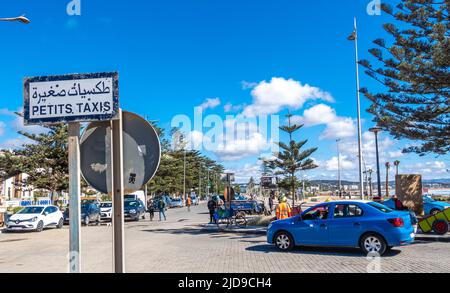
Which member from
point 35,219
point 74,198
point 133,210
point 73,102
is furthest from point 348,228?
point 133,210

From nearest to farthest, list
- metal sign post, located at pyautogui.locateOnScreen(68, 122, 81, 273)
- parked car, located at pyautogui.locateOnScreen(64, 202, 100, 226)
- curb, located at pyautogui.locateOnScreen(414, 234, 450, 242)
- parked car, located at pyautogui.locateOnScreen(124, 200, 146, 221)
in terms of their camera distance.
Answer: metal sign post, located at pyautogui.locateOnScreen(68, 122, 81, 273) < curb, located at pyautogui.locateOnScreen(414, 234, 450, 242) < parked car, located at pyautogui.locateOnScreen(64, 202, 100, 226) < parked car, located at pyautogui.locateOnScreen(124, 200, 146, 221)

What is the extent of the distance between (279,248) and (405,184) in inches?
623

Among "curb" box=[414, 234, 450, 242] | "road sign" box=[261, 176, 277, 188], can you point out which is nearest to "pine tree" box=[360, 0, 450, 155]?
"curb" box=[414, 234, 450, 242]

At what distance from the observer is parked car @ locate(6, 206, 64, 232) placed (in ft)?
74.7

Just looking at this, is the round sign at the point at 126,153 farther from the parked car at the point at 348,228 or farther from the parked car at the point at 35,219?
the parked car at the point at 35,219

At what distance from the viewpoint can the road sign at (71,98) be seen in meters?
3.95

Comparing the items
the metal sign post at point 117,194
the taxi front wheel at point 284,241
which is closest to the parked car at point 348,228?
the taxi front wheel at point 284,241

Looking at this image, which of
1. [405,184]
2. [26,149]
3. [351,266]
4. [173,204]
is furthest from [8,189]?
A: [351,266]

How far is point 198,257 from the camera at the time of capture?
11969 mm

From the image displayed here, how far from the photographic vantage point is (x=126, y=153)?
4129 mm

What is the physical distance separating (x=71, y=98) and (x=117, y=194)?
988 millimetres

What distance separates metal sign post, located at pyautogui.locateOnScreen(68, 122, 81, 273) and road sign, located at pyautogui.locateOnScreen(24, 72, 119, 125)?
163 millimetres

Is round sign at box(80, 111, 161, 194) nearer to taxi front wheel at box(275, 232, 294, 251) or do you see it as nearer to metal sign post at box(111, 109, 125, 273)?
metal sign post at box(111, 109, 125, 273)

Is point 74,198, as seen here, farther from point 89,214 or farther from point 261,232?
point 89,214
